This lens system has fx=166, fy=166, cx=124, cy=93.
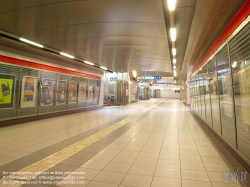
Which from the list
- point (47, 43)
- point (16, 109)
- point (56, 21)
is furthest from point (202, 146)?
point (16, 109)

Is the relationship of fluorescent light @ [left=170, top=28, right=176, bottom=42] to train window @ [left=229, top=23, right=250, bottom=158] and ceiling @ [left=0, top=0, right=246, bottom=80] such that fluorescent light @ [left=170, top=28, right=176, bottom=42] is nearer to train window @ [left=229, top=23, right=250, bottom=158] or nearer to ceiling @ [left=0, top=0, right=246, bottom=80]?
ceiling @ [left=0, top=0, right=246, bottom=80]

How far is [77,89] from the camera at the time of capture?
1024 centimetres

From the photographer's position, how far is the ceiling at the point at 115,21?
11.1 ft

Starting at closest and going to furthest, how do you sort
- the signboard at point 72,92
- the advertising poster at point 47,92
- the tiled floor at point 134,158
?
the tiled floor at point 134,158, the advertising poster at point 47,92, the signboard at point 72,92

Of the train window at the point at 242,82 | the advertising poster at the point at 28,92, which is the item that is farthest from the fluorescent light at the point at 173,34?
the advertising poster at the point at 28,92

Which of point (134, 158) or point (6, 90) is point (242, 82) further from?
point (6, 90)

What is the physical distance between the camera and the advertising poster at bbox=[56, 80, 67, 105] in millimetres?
8711

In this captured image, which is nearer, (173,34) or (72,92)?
(173,34)

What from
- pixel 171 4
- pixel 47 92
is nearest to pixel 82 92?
pixel 47 92

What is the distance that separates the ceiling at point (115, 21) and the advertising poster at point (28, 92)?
2086 millimetres

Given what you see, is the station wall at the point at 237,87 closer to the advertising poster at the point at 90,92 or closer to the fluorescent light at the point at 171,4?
the fluorescent light at the point at 171,4

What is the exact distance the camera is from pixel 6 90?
6141 millimetres

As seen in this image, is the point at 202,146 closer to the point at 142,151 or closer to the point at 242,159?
the point at 242,159

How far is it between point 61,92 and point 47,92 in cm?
96
